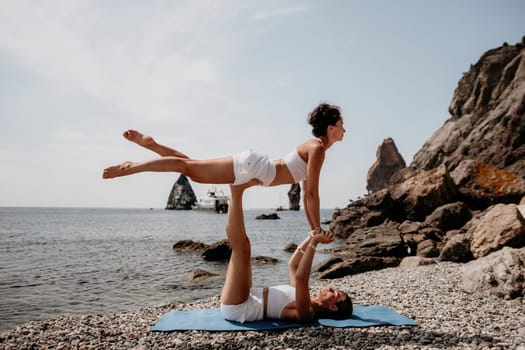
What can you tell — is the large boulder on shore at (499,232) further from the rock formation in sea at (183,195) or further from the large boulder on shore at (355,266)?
the rock formation in sea at (183,195)

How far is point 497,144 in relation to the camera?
1694 inches

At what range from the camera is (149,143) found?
6.34 metres

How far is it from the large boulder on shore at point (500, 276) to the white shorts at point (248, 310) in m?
4.80

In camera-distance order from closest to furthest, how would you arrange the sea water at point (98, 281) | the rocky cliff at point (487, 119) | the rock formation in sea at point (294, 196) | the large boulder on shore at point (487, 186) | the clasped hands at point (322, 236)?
the clasped hands at point (322, 236), the sea water at point (98, 281), the large boulder on shore at point (487, 186), the rocky cliff at point (487, 119), the rock formation in sea at point (294, 196)

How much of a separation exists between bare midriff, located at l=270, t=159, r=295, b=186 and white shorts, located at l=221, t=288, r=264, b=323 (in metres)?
1.81

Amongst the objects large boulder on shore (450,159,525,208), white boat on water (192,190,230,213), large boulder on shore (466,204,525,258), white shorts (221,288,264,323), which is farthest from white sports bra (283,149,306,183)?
white boat on water (192,190,230,213)

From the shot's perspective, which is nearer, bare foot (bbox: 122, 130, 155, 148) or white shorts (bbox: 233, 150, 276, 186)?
white shorts (bbox: 233, 150, 276, 186)

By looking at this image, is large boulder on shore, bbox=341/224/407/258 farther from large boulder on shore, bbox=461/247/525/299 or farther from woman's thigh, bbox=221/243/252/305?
woman's thigh, bbox=221/243/252/305

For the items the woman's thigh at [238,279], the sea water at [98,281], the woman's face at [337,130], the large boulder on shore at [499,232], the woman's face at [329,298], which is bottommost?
the sea water at [98,281]

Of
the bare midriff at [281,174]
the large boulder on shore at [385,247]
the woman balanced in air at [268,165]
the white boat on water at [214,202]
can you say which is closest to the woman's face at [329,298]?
the woman balanced in air at [268,165]

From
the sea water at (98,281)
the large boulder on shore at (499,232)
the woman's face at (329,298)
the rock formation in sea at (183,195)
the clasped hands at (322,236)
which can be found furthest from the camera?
the rock formation in sea at (183,195)

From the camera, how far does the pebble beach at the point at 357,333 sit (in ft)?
16.9

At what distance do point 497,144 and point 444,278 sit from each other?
40.1 m

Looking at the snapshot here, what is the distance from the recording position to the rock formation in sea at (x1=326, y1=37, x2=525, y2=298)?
12.4 metres
